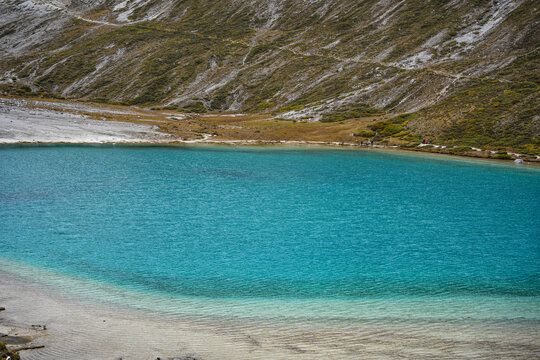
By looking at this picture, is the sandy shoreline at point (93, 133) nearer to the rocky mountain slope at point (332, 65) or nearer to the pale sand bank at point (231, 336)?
the rocky mountain slope at point (332, 65)

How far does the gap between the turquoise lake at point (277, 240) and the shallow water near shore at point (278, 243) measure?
0.11 meters

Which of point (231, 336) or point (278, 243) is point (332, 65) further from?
point (231, 336)

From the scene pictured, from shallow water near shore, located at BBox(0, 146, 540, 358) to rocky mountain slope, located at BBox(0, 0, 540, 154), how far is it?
44296mm

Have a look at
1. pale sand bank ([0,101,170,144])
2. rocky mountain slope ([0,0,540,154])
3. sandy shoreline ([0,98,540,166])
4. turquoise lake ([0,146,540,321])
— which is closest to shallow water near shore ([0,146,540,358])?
turquoise lake ([0,146,540,321])

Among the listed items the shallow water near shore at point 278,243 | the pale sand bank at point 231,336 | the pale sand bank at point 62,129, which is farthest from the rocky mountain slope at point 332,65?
the pale sand bank at point 231,336

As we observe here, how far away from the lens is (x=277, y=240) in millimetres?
26938

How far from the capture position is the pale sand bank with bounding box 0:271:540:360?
13.7 m

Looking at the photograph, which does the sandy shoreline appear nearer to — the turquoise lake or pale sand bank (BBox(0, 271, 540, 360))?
the turquoise lake

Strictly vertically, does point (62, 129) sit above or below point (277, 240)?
above

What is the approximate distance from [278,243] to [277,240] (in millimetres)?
561

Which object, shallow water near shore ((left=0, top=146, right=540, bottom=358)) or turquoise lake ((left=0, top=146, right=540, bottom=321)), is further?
turquoise lake ((left=0, top=146, right=540, bottom=321))

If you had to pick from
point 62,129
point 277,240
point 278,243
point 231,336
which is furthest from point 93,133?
point 231,336

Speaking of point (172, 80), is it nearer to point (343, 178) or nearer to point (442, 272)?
point (343, 178)

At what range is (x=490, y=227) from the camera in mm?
31234
